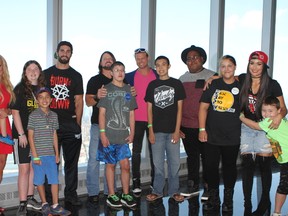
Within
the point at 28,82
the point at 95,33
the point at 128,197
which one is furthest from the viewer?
the point at 95,33

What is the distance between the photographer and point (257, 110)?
290 cm

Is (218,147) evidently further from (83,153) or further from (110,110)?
(83,153)

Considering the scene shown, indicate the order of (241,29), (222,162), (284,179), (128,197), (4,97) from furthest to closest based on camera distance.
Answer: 1. (241,29)
2. (128,197)
3. (222,162)
4. (4,97)
5. (284,179)

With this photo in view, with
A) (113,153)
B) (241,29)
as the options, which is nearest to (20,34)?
(113,153)

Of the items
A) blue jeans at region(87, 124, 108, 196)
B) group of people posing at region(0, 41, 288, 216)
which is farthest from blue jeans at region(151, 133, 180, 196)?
blue jeans at region(87, 124, 108, 196)

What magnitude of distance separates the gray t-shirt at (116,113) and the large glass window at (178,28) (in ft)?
4.57

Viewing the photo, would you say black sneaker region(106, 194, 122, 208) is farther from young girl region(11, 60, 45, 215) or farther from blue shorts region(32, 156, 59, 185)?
young girl region(11, 60, 45, 215)

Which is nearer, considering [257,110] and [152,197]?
[257,110]

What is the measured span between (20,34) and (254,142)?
2.20 metres

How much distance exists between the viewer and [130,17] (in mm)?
4367

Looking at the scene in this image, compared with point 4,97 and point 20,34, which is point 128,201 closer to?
point 4,97

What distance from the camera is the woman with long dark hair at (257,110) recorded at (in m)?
2.92

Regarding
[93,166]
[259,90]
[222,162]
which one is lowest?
[93,166]

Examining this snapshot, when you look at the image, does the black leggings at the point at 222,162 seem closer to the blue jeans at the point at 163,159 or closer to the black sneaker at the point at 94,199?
the blue jeans at the point at 163,159
